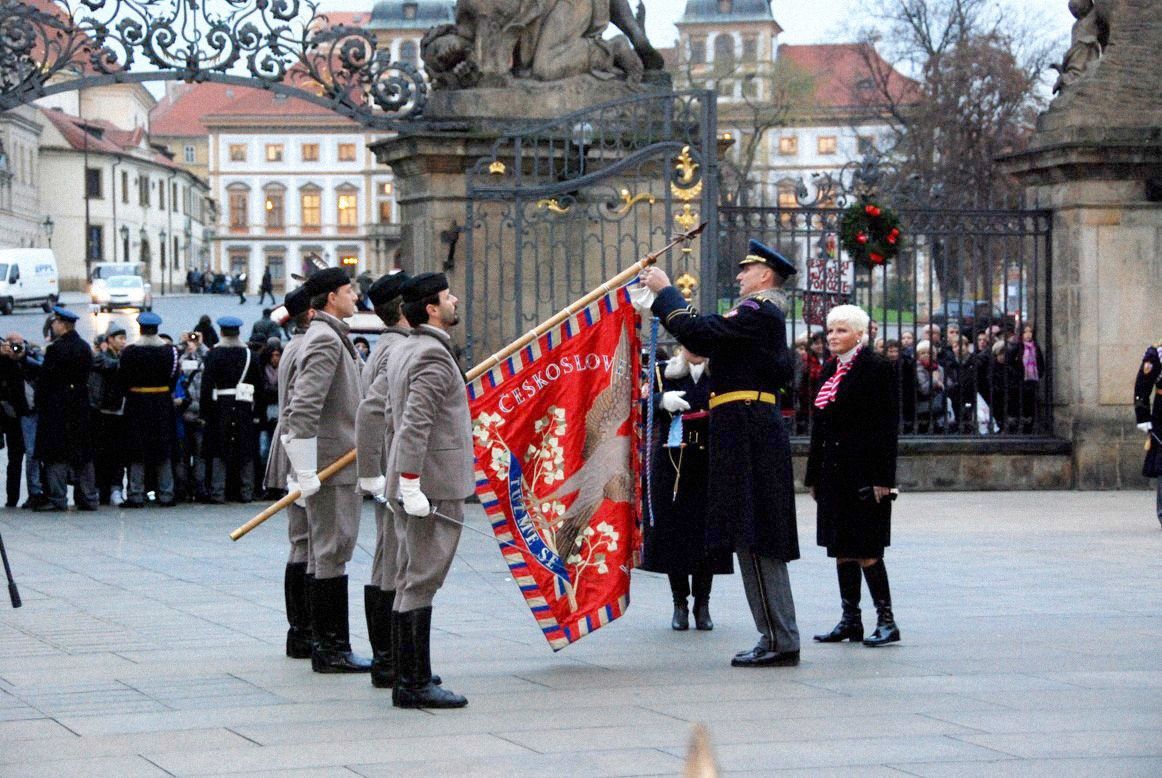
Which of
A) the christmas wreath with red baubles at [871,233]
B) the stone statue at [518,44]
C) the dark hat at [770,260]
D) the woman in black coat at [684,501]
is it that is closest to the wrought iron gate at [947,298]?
the christmas wreath with red baubles at [871,233]

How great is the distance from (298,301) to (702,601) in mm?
2633

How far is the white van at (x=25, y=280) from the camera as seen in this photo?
191 feet

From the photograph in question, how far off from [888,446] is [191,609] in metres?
4.02

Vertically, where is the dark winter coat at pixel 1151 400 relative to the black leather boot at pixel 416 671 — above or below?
above

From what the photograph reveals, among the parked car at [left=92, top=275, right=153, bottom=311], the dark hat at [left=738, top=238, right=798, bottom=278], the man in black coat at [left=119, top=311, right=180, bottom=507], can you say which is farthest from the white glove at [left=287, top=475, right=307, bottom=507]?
the parked car at [left=92, top=275, right=153, bottom=311]

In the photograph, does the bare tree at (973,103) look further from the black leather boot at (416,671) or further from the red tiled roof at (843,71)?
the black leather boot at (416,671)

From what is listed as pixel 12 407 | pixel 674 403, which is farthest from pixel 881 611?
pixel 12 407

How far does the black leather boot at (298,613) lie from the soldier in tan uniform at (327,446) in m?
0.19

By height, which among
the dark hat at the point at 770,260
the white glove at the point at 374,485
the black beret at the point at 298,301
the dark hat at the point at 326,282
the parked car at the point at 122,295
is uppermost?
the parked car at the point at 122,295

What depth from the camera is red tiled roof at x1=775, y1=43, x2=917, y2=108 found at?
52300 millimetres

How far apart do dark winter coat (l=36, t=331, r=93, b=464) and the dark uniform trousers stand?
366 inches

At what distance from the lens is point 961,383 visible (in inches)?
692

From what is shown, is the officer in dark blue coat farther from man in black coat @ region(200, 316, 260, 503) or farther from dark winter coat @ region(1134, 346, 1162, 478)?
man in black coat @ region(200, 316, 260, 503)

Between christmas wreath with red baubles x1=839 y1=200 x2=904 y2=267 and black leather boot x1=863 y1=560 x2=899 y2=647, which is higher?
christmas wreath with red baubles x1=839 y1=200 x2=904 y2=267
